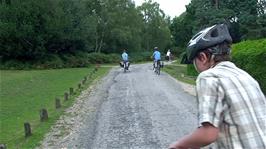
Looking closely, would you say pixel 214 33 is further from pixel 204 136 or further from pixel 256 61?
pixel 256 61

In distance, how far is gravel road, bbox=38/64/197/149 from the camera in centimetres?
1093

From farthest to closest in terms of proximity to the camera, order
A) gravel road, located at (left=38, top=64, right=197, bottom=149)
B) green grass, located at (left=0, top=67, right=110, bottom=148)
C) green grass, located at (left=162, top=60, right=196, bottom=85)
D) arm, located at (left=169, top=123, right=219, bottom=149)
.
Answer: green grass, located at (left=162, top=60, right=196, bottom=85) < green grass, located at (left=0, top=67, right=110, bottom=148) < gravel road, located at (left=38, top=64, right=197, bottom=149) < arm, located at (left=169, top=123, right=219, bottom=149)

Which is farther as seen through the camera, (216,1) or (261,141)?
(216,1)

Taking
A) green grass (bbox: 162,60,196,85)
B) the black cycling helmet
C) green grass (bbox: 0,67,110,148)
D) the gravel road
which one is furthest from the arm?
green grass (bbox: 162,60,196,85)

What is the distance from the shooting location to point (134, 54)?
8294cm

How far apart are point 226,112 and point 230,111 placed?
0.9 inches

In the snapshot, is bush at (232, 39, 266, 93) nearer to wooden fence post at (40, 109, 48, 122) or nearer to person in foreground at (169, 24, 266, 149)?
wooden fence post at (40, 109, 48, 122)

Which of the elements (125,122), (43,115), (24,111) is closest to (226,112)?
(125,122)

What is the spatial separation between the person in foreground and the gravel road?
23.7 ft

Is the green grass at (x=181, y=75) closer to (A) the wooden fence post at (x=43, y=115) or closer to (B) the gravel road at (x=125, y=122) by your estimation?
(B) the gravel road at (x=125, y=122)

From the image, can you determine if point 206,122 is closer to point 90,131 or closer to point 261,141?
point 261,141

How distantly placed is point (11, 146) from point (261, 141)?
945 centimetres

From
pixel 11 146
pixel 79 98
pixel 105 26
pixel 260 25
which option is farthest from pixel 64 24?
pixel 11 146

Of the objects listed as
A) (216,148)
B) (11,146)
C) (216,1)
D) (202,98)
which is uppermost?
(216,1)
